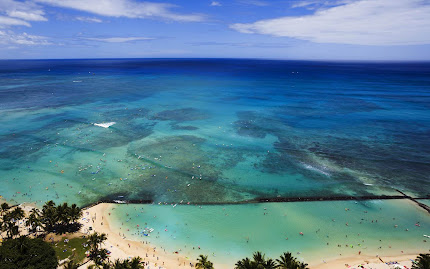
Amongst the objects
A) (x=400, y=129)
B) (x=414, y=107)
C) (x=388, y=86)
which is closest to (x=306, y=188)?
(x=400, y=129)

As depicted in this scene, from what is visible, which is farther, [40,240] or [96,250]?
[96,250]

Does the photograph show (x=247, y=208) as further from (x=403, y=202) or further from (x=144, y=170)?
(x=403, y=202)

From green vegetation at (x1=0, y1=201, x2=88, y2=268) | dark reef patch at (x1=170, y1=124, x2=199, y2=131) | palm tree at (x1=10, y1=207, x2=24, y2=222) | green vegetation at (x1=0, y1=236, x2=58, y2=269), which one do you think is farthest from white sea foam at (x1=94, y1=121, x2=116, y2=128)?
green vegetation at (x1=0, y1=236, x2=58, y2=269)

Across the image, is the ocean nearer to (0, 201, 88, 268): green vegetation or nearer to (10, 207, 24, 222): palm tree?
(0, 201, 88, 268): green vegetation

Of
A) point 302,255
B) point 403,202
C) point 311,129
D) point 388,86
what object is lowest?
point 302,255

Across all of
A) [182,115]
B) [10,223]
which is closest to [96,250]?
[10,223]

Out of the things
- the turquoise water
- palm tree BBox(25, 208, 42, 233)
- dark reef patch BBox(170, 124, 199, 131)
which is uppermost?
dark reef patch BBox(170, 124, 199, 131)

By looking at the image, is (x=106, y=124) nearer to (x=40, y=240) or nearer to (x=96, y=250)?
(x=40, y=240)
